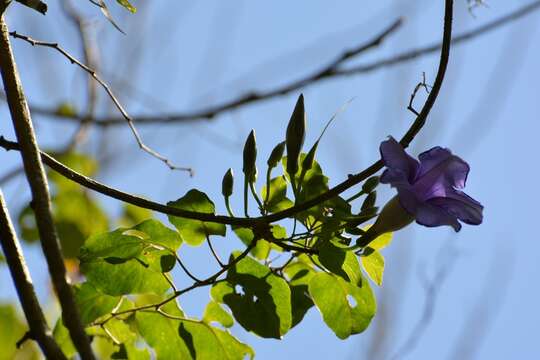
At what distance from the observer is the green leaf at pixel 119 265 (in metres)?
1.40

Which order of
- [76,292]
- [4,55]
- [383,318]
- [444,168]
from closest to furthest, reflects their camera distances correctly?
[4,55] < [444,168] < [76,292] < [383,318]

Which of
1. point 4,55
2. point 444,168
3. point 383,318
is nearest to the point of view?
point 4,55

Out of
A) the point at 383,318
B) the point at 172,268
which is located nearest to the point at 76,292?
the point at 172,268

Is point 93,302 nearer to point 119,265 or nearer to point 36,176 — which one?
point 119,265

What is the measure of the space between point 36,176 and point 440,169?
21.7 inches

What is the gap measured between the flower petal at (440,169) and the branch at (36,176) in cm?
51

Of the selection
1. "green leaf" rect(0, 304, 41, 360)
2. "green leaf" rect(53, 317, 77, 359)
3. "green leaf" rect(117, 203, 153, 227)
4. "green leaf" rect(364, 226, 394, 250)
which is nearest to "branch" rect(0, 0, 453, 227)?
"green leaf" rect(364, 226, 394, 250)

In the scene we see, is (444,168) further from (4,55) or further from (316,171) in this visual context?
(4,55)

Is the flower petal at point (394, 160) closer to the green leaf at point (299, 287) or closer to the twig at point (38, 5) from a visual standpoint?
the green leaf at point (299, 287)

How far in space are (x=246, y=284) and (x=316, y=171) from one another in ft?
0.61

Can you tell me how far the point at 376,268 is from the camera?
1.40m

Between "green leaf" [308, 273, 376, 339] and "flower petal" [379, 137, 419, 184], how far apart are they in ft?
0.74

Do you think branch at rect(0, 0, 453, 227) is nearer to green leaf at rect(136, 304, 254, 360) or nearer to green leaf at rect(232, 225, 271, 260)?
green leaf at rect(232, 225, 271, 260)

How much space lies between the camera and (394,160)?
1249 millimetres
